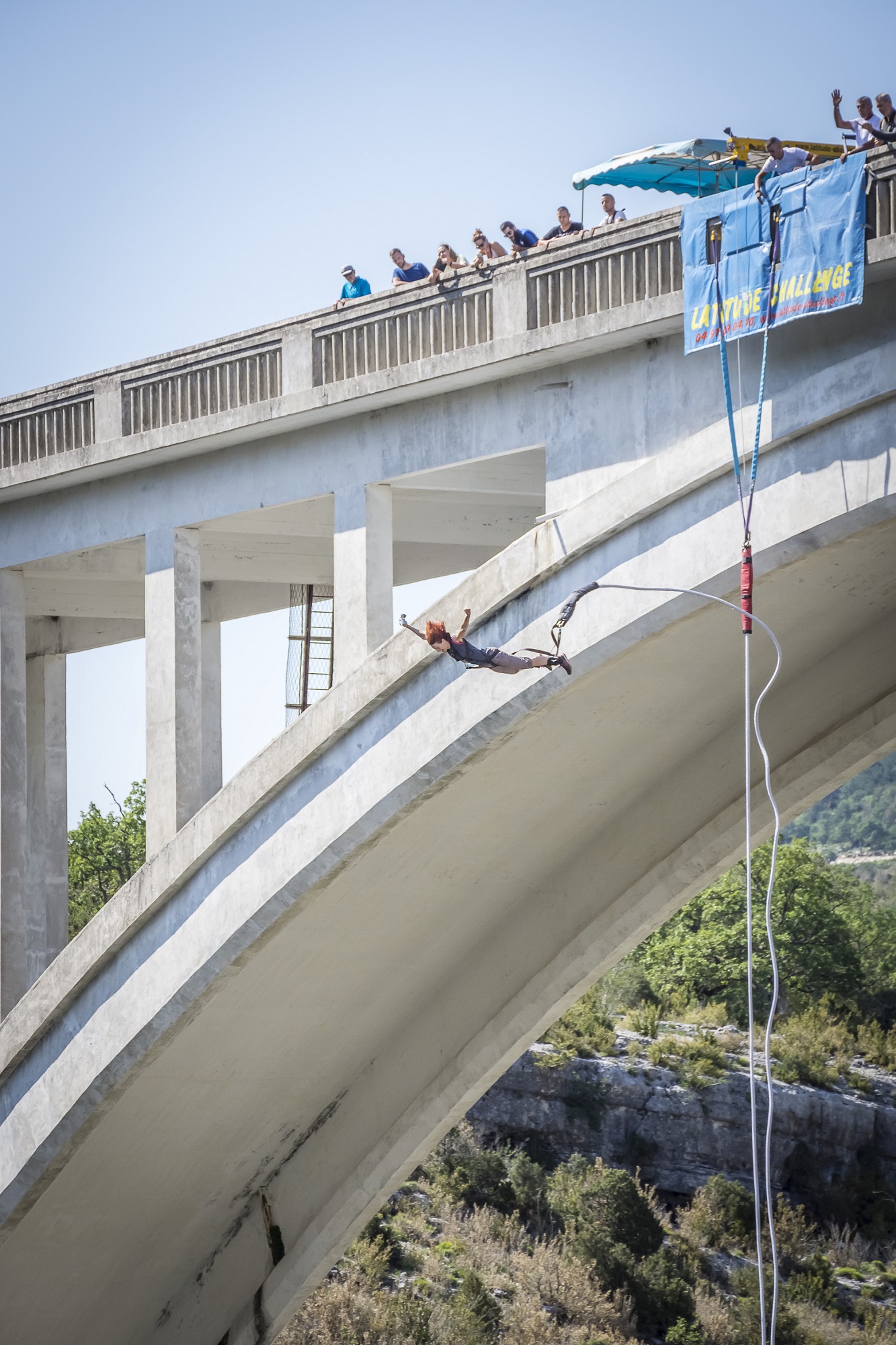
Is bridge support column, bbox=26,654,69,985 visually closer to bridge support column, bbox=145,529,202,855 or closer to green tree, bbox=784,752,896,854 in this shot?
bridge support column, bbox=145,529,202,855

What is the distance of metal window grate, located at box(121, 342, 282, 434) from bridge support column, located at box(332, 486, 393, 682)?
5.11ft

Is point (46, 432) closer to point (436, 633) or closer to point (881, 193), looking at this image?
point (436, 633)

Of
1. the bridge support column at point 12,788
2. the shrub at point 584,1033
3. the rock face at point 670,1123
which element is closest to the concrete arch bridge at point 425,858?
the bridge support column at point 12,788

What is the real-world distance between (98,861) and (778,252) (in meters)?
42.6

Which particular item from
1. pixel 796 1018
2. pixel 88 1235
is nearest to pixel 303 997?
pixel 88 1235

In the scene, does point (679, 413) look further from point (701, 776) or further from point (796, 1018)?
point (796, 1018)

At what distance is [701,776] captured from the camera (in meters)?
15.2

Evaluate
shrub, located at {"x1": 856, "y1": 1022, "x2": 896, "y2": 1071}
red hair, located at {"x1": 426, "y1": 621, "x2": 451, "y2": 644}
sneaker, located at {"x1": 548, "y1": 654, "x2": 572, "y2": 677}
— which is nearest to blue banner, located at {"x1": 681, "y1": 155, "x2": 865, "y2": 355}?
sneaker, located at {"x1": 548, "y1": 654, "x2": 572, "y2": 677}

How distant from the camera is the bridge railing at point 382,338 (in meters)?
11.9

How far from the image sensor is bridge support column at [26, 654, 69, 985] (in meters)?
17.8

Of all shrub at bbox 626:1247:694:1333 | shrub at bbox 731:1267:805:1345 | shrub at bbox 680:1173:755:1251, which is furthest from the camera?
shrub at bbox 680:1173:755:1251

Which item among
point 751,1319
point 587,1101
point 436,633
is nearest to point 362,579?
point 436,633

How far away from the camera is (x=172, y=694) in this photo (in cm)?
1459

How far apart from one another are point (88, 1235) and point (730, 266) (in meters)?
12.0
